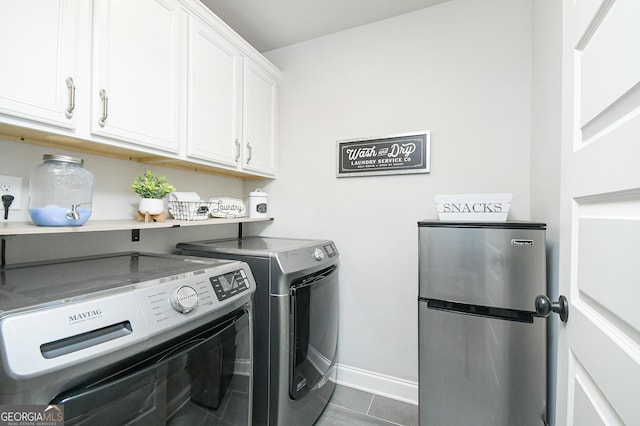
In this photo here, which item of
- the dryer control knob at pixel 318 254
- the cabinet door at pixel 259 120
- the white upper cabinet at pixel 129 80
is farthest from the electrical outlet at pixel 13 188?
the dryer control knob at pixel 318 254

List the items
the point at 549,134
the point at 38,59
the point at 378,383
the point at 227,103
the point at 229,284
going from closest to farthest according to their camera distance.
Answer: the point at 38,59
the point at 229,284
the point at 549,134
the point at 227,103
the point at 378,383

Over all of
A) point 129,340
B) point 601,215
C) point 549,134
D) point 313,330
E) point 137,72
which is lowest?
point 313,330

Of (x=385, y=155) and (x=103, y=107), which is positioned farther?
(x=385, y=155)

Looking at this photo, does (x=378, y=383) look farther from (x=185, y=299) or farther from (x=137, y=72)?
(x=137, y=72)

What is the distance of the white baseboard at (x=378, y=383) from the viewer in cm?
188

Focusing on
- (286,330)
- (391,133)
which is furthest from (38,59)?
(391,133)

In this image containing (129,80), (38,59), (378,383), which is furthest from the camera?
(378,383)

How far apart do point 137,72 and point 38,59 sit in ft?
1.16

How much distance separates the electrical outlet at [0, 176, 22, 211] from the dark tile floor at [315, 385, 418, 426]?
1.91 metres

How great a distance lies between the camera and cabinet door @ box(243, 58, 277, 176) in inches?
77.3

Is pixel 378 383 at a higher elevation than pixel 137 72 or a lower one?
lower

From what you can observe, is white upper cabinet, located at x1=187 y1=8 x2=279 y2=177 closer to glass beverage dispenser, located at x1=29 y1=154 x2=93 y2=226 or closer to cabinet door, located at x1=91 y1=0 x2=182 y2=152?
cabinet door, located at x1=91 y1=0 x2=182 y2=152

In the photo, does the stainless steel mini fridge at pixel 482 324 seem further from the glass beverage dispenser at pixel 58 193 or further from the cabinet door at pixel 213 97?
the glass beverage dispenser at pixel 58 193

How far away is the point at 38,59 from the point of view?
37.0 inches
